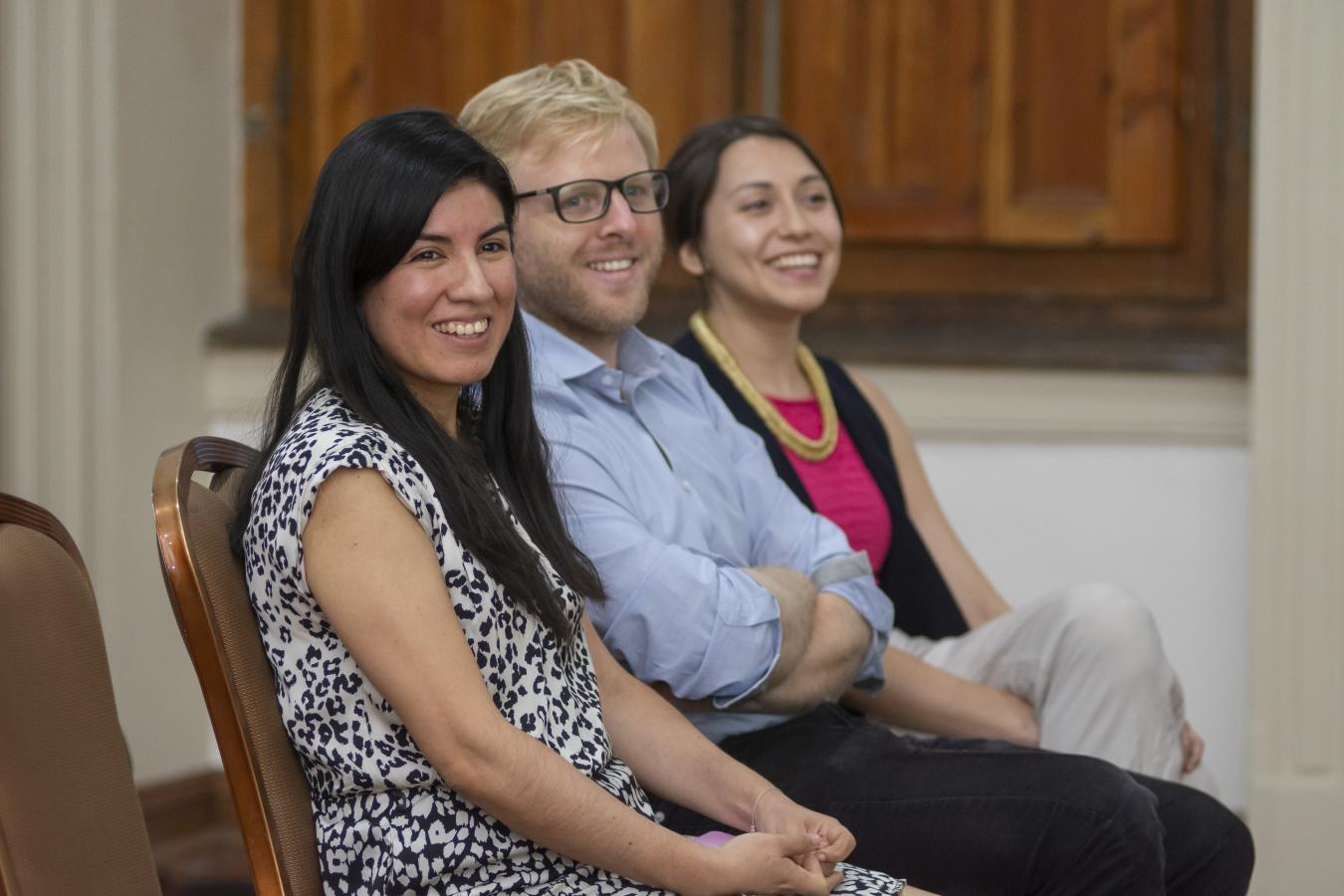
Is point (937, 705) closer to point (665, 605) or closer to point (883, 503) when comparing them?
point (883, 503)

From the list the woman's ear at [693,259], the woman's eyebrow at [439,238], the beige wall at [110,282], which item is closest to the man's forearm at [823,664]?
the woman's eyebrow at [439,238]

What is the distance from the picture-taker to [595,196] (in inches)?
70.5

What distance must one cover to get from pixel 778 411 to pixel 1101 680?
20.9 inches

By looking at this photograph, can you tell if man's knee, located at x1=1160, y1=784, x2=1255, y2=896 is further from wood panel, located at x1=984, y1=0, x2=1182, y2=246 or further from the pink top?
wood panel, located at x1=984, y1=0, x2=1182, y2=246

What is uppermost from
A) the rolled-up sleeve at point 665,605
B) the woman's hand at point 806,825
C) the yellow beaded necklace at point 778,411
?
the yellow beaded necklace at point 778,411

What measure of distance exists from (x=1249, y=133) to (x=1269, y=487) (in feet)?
2.29

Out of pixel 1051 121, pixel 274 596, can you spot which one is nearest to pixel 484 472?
pixel 274 596

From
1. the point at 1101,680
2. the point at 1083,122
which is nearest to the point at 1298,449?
the point at 1083,122

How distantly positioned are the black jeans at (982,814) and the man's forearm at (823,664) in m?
A: 0.05

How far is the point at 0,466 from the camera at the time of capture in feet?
9.89

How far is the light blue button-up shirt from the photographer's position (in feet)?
5.15

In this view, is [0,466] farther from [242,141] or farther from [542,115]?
[542,115]

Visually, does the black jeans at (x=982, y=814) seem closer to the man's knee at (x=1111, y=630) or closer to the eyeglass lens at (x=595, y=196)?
the man's knee at (x=1111, y=630)

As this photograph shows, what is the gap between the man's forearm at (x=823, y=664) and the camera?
1.64 meters
